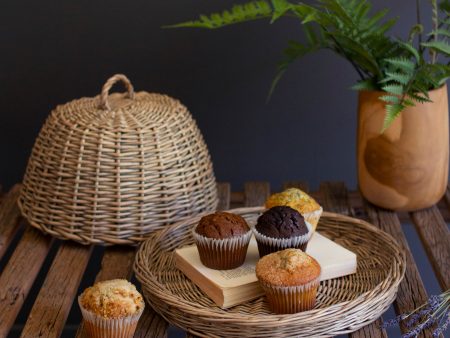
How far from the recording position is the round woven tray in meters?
1.05

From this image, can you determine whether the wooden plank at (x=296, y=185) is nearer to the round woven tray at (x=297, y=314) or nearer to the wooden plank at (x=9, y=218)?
the round woven tray at (x=297, y=314)

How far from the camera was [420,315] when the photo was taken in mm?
1117

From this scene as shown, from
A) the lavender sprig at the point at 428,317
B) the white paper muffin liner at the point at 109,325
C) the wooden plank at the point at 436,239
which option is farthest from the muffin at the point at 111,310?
the wooden plank at the point at 436,239

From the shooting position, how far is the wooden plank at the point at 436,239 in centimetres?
128

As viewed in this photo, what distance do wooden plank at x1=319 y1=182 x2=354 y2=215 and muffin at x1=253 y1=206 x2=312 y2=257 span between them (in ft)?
1.06

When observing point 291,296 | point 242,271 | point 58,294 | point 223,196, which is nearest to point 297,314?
point 291,296

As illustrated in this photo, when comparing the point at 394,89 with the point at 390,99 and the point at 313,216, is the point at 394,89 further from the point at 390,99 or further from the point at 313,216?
the point at 313,216

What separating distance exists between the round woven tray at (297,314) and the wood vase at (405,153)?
14cm

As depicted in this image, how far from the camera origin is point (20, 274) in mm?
1308

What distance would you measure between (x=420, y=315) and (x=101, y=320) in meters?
0.44

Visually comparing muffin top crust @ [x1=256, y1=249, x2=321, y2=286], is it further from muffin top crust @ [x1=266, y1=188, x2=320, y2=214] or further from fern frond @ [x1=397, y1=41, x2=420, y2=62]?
fern frond @ [x1=397, y1=41, x2=420, y2=62]

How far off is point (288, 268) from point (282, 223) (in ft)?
0.43

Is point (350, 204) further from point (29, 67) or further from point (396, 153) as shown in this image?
point (29, 67)

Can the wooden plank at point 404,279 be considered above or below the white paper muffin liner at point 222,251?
below
